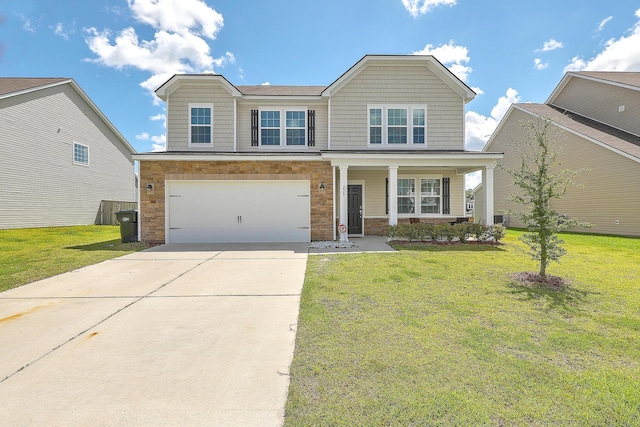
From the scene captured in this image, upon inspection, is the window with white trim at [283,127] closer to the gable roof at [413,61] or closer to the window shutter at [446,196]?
the gable roof at [413,61]

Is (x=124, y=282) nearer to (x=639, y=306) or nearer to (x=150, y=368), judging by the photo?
(x=150, y=368)

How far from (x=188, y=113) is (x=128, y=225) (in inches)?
204

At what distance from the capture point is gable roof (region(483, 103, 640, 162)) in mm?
13203

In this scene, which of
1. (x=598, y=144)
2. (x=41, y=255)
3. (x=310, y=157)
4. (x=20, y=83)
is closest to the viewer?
(x=41, y=255)

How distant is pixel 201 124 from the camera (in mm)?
12422

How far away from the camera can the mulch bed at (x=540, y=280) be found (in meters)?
5.22

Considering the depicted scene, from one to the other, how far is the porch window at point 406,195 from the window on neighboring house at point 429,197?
41 cm

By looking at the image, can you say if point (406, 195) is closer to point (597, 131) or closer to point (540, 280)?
point (540, 280)

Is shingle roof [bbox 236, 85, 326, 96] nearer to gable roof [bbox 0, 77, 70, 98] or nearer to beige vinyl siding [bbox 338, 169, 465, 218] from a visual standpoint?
beige vinyl siding [bbox 338, 169, 465, 218]

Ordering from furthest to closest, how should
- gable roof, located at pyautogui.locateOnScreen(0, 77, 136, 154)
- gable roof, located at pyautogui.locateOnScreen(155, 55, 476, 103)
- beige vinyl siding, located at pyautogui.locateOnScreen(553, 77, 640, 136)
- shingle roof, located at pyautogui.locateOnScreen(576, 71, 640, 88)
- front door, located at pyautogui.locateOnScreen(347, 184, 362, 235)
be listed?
shingle roof, located at pyautogui.locateOnScreen(576, 71, 640, 88), beige vinyl siding, located at pyautogui.locateOnScreen(553, 77, 640, 136), gable roof, located at pyautogui.locateOnScreen(0, 77, 136, 154), front door, located at pyautogui.locateOnScreen(347, 184, 362, 235), gable roof, located at pyautogui.locateOnScreen(155, 55, 476, 103)

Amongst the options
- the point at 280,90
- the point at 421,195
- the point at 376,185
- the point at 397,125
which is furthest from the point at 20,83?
the point at 421,195

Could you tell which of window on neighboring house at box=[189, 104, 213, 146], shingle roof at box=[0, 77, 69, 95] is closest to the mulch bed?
window on neighboring house at box=[189, 104, 213, 146]

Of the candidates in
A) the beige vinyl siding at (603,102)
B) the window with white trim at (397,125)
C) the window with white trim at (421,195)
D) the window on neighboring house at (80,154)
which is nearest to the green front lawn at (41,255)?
the window on neighboring house at (80,154)

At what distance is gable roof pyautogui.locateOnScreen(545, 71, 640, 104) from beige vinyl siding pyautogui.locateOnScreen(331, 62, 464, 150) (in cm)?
1074
